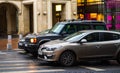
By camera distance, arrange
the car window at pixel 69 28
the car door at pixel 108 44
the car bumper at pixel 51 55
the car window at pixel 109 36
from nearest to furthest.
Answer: the car bumper at pixel 51 55 → the car door at pixel 108 44 → the car window at pixel 109 36 → the car window at pixel 69 28

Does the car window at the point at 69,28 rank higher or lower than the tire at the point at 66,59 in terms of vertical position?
higher

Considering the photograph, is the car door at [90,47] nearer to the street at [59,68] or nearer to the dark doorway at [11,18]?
the street at [59,68]

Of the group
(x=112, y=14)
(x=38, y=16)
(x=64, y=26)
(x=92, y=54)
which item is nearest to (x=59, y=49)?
(x=92, y=54)

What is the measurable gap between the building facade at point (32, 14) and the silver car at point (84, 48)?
25430 millimetres

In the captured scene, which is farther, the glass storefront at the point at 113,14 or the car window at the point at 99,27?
the glass storefront at the point at 113,14

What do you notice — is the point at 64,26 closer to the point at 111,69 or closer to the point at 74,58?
the point at 74,58

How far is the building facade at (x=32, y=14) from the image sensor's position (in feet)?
135

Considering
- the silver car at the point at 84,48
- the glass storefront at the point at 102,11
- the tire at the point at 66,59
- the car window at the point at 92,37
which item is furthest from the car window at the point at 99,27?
the glass storefront at the point at 102,11

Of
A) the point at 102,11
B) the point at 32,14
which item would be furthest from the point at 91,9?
the point at 32,14

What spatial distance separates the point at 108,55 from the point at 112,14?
92.2 feet

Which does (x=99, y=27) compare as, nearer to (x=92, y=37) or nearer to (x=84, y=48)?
(x=92, y=37)

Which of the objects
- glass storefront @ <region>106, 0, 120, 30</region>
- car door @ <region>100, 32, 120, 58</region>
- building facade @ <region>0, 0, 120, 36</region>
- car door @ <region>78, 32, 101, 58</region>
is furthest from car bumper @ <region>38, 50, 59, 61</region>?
glass storefront @ <region>106, 0, 120, 30</region>

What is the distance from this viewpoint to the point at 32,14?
4553 cm

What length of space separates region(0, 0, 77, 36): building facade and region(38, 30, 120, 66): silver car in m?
25.4
